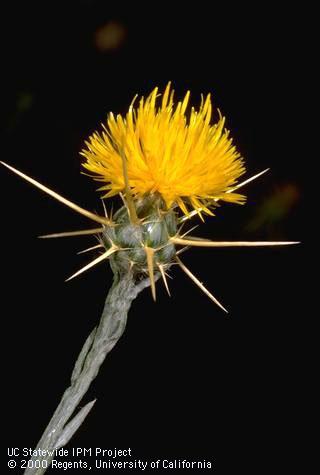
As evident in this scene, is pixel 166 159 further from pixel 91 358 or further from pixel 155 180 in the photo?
pixel 91 358

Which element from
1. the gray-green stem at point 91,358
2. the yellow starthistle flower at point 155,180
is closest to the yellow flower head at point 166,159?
the yellow starthistle flower at point 155,180

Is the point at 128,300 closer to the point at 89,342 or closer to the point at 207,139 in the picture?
the point at 89,342

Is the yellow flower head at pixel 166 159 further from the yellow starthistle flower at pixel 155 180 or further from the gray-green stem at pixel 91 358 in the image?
the gray-green stem at pixel 91 358

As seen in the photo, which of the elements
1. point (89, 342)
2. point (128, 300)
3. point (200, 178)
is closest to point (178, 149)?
point (200, 178)

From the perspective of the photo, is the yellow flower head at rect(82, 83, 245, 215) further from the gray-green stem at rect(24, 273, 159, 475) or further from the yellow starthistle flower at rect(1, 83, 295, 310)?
the gray-green stem at rect(24, 273, 159, 475)

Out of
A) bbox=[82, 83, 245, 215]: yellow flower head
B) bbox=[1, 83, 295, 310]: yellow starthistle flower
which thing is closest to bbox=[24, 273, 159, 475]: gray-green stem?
bbox=[1, 83, 295, 310]: yellow starthistle flower

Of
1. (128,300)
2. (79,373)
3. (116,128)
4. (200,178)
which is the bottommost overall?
(79,373)
